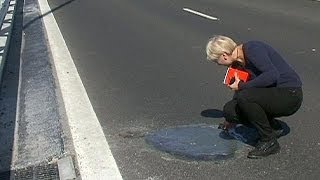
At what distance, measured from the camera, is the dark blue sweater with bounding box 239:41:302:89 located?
470 cm

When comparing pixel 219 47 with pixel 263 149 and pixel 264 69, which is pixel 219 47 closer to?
pixel 264 69

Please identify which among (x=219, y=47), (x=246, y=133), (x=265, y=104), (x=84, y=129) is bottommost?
(x=84, y=129)

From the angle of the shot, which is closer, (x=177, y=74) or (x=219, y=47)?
(x=219, y=47)

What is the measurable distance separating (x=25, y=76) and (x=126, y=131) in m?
3.58

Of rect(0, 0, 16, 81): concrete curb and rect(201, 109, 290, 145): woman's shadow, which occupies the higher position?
rect(201, 109, 290, 145): woman's shadow

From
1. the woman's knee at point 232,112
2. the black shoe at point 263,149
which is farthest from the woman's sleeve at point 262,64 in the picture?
the black shoe at point 263,149

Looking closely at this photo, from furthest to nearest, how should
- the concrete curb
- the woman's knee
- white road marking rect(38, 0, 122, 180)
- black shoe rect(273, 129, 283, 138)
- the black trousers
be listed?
1. the concrete curb
2. black shoe rect(273, 129, 283, 138)
3. the woman's knee
4. the black trousers
5. white road marking rect(38, 0, 122, 180)

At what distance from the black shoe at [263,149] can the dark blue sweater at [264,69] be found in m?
0.49

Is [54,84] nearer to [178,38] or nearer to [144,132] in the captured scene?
[144,132]

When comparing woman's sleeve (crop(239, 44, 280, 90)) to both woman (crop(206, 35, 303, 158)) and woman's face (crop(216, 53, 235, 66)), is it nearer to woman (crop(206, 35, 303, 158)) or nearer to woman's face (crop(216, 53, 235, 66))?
woman (crop(206, 35, 303, 158))

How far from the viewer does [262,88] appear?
484cm

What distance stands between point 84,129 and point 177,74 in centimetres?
280

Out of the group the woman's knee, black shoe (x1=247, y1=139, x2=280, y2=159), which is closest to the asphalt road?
black shoe (x1=247, y1=139, x2=280, y2=159)

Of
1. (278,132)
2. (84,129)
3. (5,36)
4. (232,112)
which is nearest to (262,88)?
(232,112)
